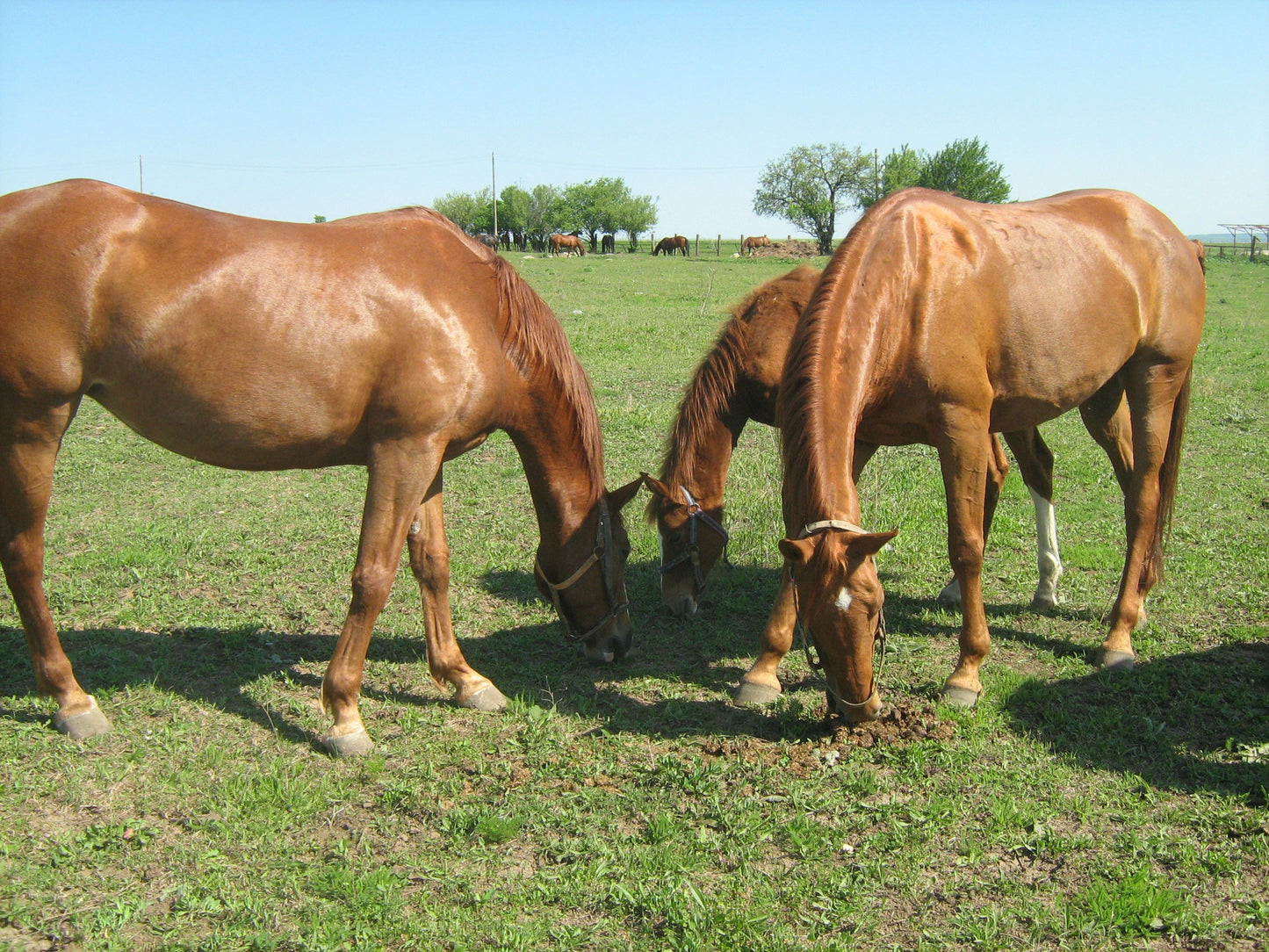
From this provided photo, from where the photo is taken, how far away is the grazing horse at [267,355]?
3.53 meters

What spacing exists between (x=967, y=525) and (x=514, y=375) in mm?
2270

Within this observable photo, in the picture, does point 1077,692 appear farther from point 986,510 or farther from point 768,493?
point 768,493

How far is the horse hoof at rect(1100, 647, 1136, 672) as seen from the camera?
469cm

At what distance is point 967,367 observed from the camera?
4.27 metres

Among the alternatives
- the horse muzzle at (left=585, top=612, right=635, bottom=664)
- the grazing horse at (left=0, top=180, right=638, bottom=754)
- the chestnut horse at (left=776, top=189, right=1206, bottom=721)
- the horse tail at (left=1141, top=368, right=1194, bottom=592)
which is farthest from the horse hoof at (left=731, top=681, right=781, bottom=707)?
the horse tail at (left=1141, top=368, right=1194, bottom=592)

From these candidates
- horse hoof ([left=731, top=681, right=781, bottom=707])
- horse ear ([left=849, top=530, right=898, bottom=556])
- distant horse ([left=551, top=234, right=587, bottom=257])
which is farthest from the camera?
distant horse ([left=551, top=234, right=587, bottom=257])

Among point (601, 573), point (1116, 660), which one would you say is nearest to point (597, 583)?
point (601, 573)

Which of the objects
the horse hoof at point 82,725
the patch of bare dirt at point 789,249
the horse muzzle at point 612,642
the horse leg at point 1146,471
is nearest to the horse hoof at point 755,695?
the horse muzzle at point 612,642

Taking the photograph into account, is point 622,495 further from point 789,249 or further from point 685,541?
point 789,249

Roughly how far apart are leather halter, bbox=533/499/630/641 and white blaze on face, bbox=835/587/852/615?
55.1 inches

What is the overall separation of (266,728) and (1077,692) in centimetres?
382

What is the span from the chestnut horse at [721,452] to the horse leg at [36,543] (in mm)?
2791

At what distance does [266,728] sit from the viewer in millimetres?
4047

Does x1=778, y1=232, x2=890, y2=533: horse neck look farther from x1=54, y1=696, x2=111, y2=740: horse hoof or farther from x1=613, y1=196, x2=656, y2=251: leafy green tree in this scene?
x1=613, y1=196, x2=656, y2=251: leafy green tree
